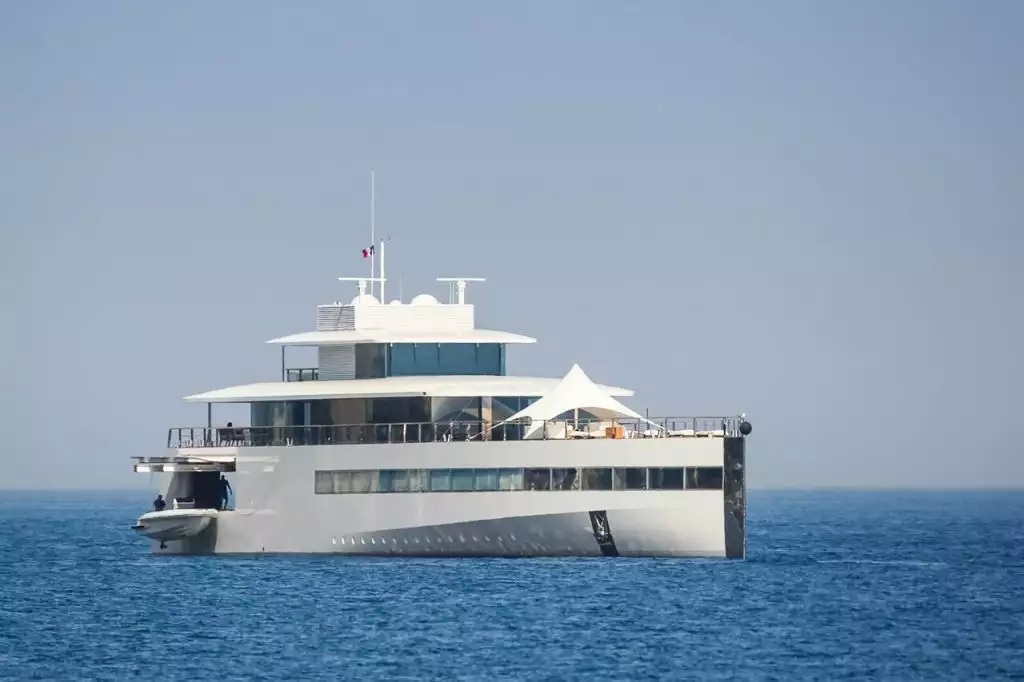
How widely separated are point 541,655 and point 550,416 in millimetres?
19786

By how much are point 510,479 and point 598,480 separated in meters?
2.99

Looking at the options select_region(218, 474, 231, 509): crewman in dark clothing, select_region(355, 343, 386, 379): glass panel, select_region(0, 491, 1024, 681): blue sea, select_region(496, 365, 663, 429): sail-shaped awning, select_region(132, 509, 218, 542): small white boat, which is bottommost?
select_region(0, 491, 1024, 681): blue sea

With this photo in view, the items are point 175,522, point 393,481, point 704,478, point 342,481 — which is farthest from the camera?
point 175,522

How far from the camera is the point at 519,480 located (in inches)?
2854

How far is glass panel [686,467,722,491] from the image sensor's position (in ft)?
233

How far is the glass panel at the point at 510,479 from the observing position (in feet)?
238

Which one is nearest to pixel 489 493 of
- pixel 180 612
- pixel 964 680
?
pixel 180 612

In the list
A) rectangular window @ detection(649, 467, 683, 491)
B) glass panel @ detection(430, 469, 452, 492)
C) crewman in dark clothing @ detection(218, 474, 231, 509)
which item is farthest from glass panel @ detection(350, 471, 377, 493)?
crewman in dark clothing @ detection(218, 474, 231, 509)

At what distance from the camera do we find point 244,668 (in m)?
52.9

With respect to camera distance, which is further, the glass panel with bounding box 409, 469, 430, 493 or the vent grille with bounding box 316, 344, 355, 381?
the vent grille with bounding box 316, 344, 355, 381

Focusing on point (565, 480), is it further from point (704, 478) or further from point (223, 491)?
point (223, 491)

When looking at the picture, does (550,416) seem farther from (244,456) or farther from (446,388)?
(244,456)

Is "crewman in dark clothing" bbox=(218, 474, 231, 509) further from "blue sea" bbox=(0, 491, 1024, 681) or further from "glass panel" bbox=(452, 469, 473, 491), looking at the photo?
"glass panel" bbox=(452, 469, 473, 491)

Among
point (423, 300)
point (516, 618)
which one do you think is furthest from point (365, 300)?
point (516, 618)
